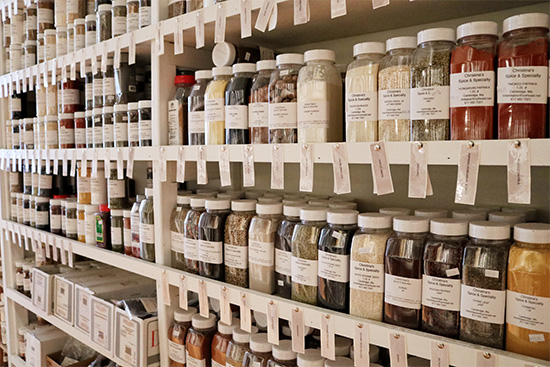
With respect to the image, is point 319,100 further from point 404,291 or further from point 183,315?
point 183,315

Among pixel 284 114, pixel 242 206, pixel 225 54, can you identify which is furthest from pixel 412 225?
pixel 225 54

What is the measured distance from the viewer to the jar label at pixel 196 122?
1.25 meters

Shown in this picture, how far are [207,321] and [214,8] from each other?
0.89 meters

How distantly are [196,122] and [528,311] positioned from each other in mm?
915

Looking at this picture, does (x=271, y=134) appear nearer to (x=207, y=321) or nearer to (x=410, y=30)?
(x=410, y=30)

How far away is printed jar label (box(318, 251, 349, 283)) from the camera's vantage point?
96 centimetres

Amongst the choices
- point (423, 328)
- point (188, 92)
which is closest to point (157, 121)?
point (188, 92)

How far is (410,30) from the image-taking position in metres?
1.21

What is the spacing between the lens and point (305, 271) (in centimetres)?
102

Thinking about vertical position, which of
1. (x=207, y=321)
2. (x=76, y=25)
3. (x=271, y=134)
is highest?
(x=76, y=25)

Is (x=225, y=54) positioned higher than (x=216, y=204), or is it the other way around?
(x=225, y=54)

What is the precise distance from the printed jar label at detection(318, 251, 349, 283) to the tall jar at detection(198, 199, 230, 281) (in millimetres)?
350

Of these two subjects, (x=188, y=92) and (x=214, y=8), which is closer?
(x=214, y=8)

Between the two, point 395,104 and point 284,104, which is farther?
point 284,104
